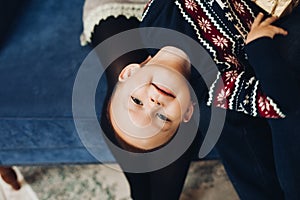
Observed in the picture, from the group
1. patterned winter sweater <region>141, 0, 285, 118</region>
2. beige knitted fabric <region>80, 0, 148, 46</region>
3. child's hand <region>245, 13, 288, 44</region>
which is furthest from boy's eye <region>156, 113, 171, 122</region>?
beige knitted fabric <region>80, 0, 148, 46</region>

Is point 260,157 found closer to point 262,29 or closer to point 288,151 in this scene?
point 288,151

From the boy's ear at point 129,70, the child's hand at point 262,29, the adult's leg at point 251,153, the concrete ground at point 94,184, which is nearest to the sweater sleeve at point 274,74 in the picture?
the child's hand at point 262,29

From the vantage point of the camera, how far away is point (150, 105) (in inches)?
38.4

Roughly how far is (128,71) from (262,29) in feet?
0.95

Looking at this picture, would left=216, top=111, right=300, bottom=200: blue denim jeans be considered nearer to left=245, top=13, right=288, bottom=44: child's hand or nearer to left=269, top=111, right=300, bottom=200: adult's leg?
left=269, top=111, right=300, bottom=200: adult's leg

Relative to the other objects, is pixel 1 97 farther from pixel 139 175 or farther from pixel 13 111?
pixel 139 175

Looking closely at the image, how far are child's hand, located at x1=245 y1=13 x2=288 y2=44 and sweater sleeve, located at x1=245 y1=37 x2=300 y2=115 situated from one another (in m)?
0.01

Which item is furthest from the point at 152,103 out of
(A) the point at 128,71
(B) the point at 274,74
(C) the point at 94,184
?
(C) the point at 94,184

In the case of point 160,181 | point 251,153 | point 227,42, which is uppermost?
point 227,42

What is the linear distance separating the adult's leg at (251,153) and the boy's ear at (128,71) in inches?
8.7

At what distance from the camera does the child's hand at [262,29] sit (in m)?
0.98

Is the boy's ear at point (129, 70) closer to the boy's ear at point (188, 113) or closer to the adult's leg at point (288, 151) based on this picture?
→ the boy's ear at point (188, 113)

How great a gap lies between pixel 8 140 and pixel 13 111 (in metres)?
0.09

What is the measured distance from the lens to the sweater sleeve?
0.94 meters
